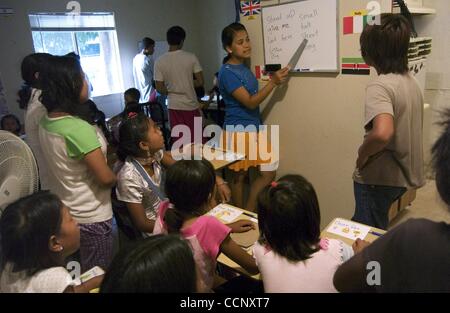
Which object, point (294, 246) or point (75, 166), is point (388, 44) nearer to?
point (294, 246)

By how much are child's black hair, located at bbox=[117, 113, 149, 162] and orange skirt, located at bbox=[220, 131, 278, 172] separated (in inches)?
36.2

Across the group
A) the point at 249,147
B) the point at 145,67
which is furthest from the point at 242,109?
the point at 145,67

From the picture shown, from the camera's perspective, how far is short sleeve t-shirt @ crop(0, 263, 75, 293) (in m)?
1.07

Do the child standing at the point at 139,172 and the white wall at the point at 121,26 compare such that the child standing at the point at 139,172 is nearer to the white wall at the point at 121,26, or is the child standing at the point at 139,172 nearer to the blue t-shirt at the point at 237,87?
the blue t-shirt at the point at 237,87

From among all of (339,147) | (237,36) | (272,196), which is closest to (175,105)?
(237,36)

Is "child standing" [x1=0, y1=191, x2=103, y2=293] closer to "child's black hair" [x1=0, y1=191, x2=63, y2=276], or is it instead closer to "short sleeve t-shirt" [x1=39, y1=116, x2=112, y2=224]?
"child's black hair" [x1=0, y1=191, x2=63, y2=276]

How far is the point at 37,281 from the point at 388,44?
1.59 m

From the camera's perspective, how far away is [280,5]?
231 cm

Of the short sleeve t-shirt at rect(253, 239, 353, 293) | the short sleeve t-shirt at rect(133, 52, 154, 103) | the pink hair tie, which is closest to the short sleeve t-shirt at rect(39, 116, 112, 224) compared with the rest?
the short sleeve t-shirt at rect(253, 239, 353, 293)

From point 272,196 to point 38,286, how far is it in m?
0.80

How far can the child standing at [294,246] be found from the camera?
1069 mm

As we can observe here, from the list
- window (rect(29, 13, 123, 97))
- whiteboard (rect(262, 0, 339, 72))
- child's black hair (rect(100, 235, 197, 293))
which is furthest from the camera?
window (rect(29, 13, 123, 97))
